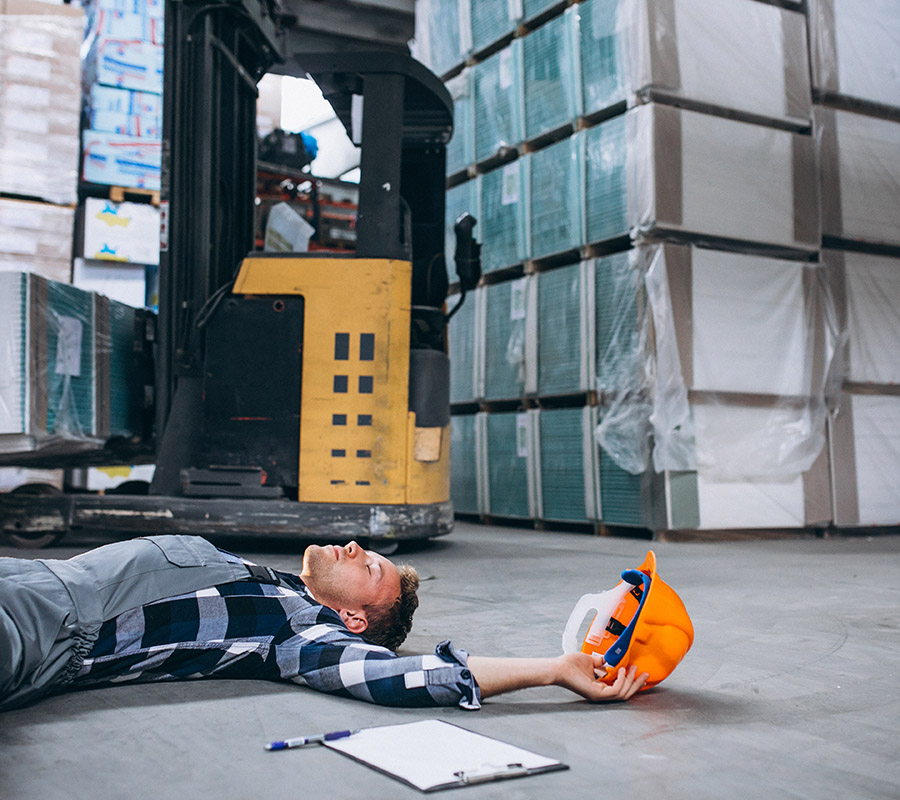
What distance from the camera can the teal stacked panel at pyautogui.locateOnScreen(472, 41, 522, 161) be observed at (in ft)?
23.3

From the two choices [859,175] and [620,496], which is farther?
[859,175]

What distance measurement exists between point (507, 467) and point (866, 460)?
2664 millimetres

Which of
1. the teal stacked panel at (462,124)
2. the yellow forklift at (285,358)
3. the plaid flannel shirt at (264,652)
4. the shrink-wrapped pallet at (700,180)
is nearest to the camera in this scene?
the plaid flannel shirt at (264,652)

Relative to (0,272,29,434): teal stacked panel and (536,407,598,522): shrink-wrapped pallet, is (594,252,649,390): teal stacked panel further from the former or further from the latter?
(0,272,29,434): teal stacked panel

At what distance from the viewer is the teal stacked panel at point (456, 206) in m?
7.53

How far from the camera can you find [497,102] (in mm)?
7348

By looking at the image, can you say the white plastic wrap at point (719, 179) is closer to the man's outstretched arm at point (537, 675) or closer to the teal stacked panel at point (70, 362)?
the teal stacked panel at point (70, 362)

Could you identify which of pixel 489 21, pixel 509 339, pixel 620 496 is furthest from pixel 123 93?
Answer: pixel 620 496

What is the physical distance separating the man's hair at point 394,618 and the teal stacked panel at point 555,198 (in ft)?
14.9

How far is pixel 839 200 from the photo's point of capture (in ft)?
22.6

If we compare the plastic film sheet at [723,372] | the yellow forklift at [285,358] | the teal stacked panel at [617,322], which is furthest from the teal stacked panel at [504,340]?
the yellow forklift at [285,358]

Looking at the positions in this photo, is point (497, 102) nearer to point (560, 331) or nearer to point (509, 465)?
point (560, 331)

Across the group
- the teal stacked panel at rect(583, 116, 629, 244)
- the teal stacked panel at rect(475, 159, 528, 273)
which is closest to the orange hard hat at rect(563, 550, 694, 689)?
the teal stacked panel at rect(583, 116, 629, 244)

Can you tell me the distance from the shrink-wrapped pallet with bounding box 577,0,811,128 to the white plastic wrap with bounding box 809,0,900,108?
189 millimetres
